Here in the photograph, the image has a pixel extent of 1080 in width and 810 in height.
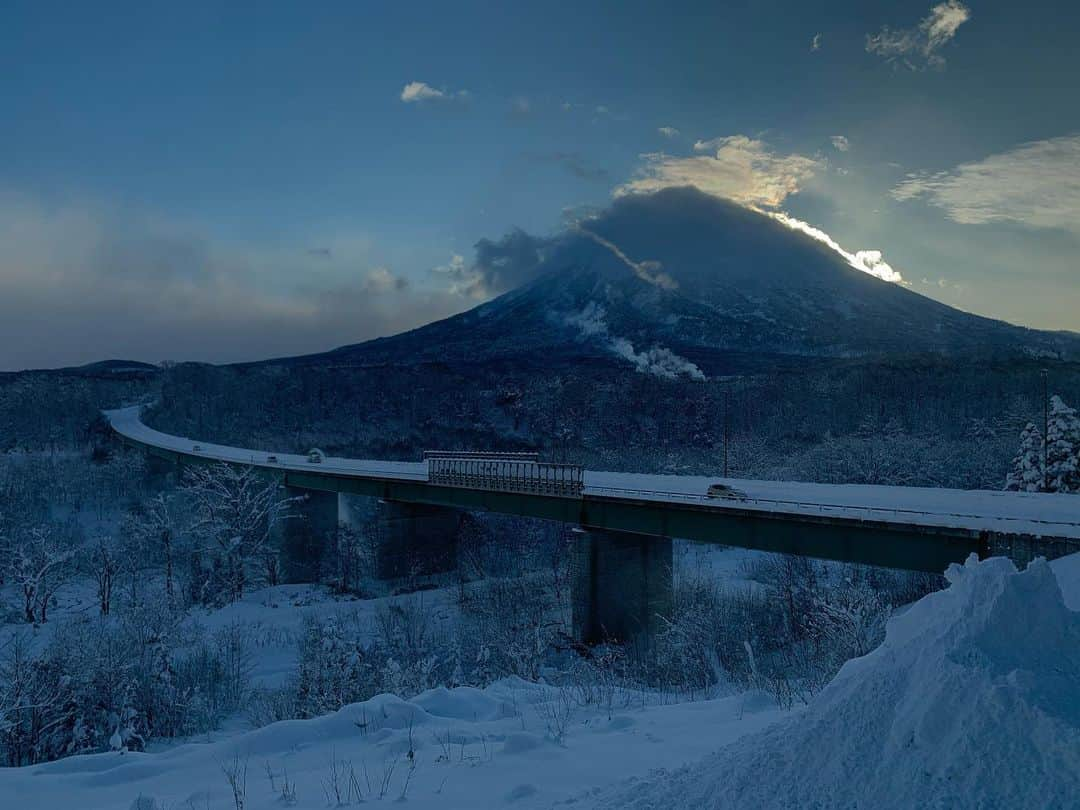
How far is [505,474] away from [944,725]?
112 feet

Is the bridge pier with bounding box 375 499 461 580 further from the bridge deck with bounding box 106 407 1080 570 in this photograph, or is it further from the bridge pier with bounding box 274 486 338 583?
the bridge pier with bounding box 274 486 338 583

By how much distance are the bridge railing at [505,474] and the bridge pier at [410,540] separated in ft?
12.9

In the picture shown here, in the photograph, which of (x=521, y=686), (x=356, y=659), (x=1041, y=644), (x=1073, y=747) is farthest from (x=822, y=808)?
(x=356, y=659)

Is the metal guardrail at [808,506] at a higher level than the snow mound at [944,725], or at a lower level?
lower

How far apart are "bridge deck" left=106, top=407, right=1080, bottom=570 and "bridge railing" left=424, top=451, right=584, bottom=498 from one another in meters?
0.54

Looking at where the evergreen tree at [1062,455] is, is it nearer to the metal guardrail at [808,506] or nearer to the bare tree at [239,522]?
the metal guardrail at [808,506]

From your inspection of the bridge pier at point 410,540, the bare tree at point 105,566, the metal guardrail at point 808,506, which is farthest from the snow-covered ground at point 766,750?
the bridge pier at point 410,540

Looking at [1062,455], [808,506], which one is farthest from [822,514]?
[1062,455]

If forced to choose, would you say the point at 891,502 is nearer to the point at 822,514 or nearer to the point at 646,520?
the point at 822,514

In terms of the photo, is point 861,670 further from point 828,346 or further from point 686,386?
point 828,346

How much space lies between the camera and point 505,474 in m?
38.0

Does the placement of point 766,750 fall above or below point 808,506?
above

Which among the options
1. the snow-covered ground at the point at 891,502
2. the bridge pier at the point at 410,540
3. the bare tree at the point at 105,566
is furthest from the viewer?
the bridge pier at the point at 410,540

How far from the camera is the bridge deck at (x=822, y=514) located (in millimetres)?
21094
